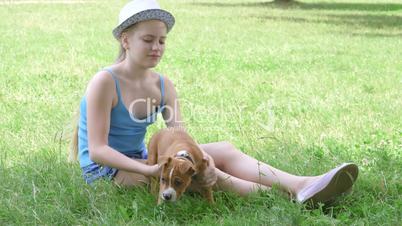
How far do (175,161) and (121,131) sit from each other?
0.88m

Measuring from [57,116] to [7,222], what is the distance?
2.71 meters

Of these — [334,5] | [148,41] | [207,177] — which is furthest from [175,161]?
[334,5]

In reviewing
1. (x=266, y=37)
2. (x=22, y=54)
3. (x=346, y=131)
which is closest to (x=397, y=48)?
(x=266, y=37)

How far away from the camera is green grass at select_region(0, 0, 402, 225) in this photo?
3.96 metres

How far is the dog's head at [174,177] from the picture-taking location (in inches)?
144

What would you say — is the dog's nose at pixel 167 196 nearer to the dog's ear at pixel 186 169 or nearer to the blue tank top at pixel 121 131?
the dog's ear at pixel 186 169

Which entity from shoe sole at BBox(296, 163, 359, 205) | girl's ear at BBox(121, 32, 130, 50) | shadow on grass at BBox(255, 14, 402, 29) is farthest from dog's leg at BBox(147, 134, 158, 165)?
shadow on grass at BBox(255, 14, 402, 29)

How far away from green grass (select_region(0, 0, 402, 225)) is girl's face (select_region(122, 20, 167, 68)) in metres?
0.74

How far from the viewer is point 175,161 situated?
3660mm

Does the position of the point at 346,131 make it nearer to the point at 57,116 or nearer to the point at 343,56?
the point at 57,116

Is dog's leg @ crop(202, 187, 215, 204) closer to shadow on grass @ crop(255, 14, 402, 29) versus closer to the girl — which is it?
the girl

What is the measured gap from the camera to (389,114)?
267 inches

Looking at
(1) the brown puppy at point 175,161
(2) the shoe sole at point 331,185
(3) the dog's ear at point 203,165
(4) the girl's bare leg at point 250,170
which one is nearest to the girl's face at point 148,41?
(1) the brown puppy at point 175,161

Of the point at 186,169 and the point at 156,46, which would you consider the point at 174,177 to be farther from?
the point at 156,46
